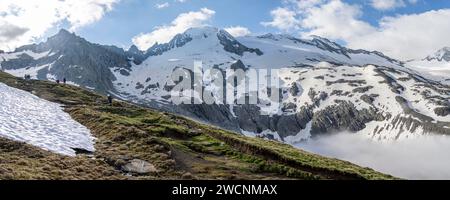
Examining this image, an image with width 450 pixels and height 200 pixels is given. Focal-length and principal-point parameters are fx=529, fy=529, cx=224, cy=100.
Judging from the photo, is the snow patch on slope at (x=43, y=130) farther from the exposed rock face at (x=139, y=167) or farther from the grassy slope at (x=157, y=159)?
the exposed rock face at (x=139, y=167)

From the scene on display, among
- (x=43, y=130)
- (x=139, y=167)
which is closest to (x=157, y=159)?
(x=139, y=167)

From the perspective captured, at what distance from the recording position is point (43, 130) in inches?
2078

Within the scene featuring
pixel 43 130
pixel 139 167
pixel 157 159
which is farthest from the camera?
pixel 43 130

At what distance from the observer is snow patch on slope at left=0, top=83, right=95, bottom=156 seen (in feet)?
150

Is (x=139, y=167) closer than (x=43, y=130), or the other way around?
(x=139, y=167)

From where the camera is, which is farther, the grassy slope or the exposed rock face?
the exposed rock face

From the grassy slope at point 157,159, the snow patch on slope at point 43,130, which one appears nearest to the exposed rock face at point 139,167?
the grassy slope at point 157,159

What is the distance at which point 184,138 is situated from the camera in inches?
2645

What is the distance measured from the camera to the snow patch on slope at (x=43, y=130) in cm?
4562

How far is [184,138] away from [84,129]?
41.3 ft

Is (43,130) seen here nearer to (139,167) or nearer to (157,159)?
(157,159)

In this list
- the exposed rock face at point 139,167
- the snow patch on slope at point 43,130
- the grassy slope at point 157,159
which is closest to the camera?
the grassy slope at point 157,159

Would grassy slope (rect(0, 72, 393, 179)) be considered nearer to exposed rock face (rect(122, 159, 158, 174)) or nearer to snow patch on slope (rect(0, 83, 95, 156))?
exposed rock face (rect(122, 159, 158, 174))

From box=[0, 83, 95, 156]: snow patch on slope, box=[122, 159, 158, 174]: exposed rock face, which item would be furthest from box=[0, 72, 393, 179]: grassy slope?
box=[0, 83, 95, 156]: snow patch on slope
